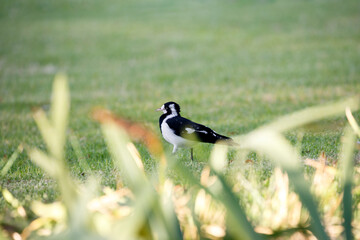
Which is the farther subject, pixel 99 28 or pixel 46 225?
pixel 99 28

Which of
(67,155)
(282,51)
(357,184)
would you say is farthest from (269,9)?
(357,184)

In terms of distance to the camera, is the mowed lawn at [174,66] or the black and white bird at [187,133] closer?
the black and white bird at [187,133]

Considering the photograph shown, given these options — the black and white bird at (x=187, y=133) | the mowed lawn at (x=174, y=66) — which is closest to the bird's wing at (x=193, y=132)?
the black and white bird at (x=187, y=133)

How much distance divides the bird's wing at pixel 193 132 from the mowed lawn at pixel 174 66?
328 millimetres

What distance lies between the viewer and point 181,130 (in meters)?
4.81

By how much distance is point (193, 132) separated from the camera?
15.8 ft

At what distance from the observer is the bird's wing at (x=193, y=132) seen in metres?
4.74

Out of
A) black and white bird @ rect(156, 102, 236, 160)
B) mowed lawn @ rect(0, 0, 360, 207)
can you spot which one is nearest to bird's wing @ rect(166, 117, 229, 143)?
black and white bird @ rect(156, 102, 236, 160)

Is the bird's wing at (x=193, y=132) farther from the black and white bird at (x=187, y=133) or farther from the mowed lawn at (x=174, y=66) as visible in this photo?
the mowed lawn at (x=174, y=66)

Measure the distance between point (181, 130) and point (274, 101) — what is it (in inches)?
176

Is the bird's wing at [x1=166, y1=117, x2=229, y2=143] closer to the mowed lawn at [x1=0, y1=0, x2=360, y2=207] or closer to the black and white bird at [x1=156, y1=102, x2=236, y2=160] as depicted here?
the black and white bird at [x1=156, y1=102, x2=236, y2=160]

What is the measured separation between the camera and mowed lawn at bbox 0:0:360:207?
662cm

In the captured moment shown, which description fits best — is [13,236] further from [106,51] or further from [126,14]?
[126,14]

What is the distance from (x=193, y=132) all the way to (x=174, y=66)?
8783 mm
